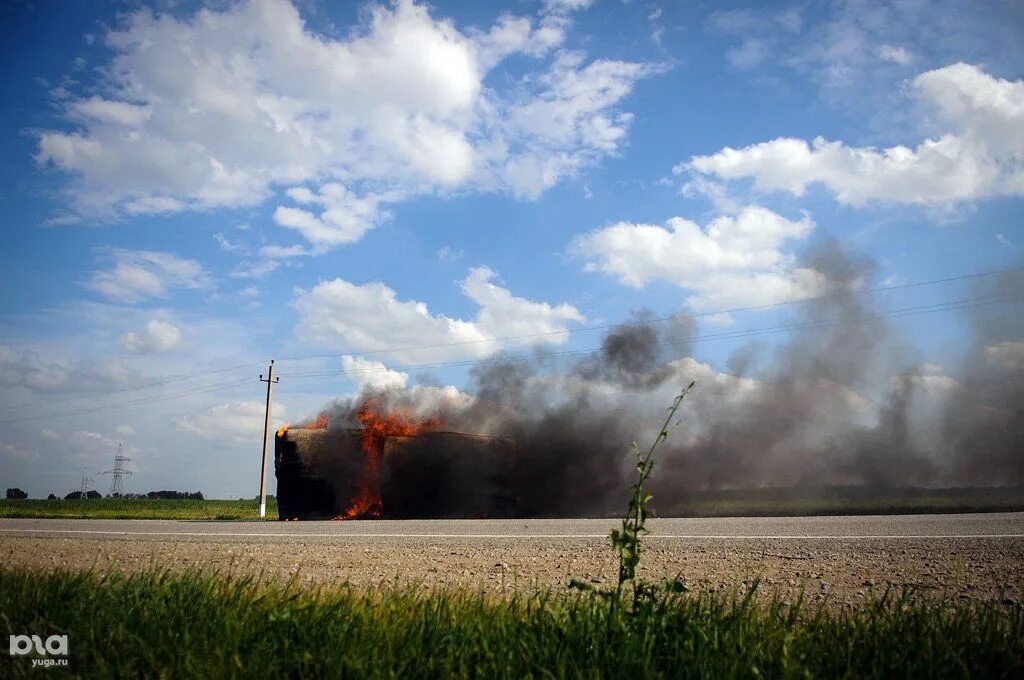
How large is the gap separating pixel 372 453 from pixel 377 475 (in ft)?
2.98

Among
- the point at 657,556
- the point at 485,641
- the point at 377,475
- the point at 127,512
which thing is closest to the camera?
the point at 485,641

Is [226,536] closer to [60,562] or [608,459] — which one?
[60,562]

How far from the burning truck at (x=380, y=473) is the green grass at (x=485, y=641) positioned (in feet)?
76.4

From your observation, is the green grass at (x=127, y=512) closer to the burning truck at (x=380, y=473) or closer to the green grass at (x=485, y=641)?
the burning truck at (x=380, y=473)

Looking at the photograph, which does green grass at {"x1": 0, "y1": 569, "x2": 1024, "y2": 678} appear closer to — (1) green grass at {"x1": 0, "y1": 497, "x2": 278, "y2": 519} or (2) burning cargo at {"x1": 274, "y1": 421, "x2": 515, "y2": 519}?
(2) burning cargo at {"x1": 274, "y1": 421, "x2": 515, "y2": 519}

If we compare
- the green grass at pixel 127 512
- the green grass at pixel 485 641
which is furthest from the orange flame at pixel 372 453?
the green grass at pixel 485 641

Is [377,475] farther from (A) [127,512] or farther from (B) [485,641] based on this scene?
(B) [485,641]

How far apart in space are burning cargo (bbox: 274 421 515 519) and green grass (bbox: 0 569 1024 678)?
23.3 m

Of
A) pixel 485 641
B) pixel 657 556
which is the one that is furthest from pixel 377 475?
pixel 485 641

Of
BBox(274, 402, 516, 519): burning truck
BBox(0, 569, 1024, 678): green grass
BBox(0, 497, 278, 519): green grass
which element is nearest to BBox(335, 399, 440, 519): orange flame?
BBox(274, 402, 516, 519): burning truck

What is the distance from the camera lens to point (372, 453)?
2792cm

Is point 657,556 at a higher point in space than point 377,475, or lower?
lower

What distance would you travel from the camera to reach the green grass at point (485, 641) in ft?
11.1

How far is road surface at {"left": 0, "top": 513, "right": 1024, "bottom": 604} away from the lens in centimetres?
679
